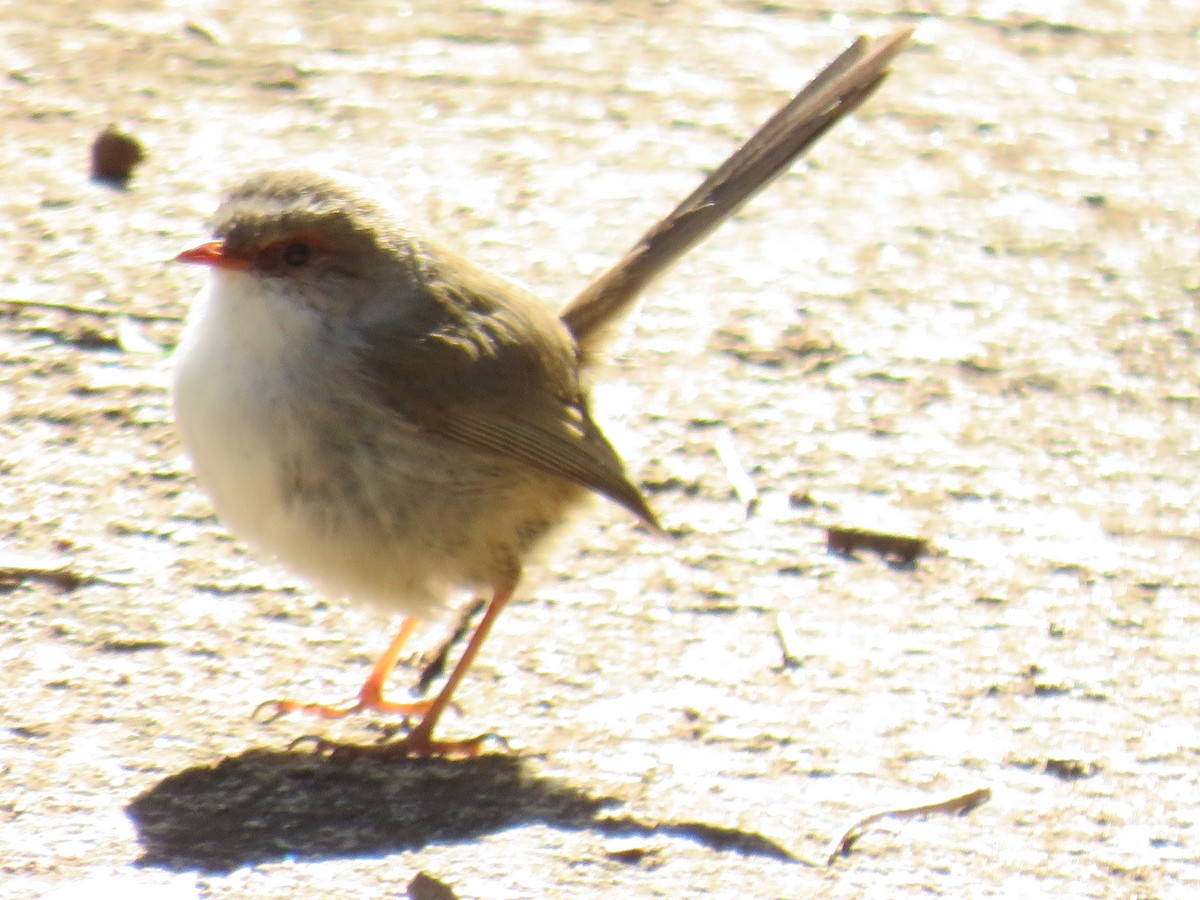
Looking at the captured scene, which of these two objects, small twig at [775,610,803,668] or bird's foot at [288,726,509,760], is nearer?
bird's foot at [288,726,509,760]

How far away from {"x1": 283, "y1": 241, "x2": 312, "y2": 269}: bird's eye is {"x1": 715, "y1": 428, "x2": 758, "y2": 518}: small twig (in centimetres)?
146

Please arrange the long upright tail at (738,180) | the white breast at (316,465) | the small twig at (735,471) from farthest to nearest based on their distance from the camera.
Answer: the small twig at (735,471) < the long upright tail at (738,180) < the white breast at (316,465)

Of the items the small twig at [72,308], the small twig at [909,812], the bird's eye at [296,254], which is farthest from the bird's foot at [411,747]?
the small twig at [72,308]

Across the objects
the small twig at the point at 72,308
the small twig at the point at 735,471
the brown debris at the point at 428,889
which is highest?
the small twig at the point at 72,308

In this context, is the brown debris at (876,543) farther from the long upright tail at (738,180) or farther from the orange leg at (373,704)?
the orange leg at (373,704)

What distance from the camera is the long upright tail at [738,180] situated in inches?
181

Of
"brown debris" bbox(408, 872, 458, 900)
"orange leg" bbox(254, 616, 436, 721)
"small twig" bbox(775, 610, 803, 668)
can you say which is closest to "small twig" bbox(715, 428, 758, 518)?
"small twig" bbox(775, 610, 803, 668)

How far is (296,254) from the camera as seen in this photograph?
3.88 metres

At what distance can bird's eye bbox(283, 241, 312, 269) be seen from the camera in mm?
3863

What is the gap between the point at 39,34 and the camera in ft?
21.6

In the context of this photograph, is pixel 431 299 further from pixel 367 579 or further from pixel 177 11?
pixel 177 11

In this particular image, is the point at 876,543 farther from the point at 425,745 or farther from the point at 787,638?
the point at 425,745

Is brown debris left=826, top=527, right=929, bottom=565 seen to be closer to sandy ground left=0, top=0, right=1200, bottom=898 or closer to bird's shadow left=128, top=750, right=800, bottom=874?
sandy ground left=0, top=0, right=1200, bottom=898

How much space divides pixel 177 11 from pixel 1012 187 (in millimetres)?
3153
